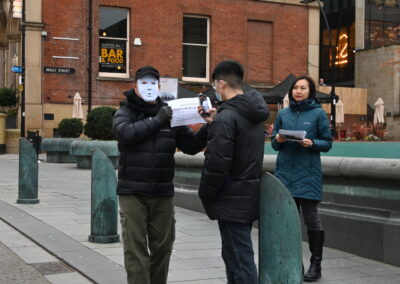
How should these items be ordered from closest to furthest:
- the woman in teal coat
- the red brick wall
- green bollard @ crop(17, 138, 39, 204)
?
the woman in teal coat < green bollard @ crop(17, 138, 39, 204) < the red brick wall

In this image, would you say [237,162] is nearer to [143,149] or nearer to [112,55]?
[143,149]

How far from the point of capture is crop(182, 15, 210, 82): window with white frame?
3055cm

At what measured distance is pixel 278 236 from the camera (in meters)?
3.88

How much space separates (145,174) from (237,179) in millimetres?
780

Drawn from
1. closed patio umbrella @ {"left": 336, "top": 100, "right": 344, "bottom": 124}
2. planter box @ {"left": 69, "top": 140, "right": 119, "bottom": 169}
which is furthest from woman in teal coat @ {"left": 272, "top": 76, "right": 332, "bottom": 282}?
closed patio umbrella @ {"left": 336, "top": 100, "right": 344, "bottom": 124}

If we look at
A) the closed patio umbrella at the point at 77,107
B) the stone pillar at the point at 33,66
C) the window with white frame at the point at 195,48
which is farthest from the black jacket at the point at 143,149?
the window with white frame at the point at 195,48

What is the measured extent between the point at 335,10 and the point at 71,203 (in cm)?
4208

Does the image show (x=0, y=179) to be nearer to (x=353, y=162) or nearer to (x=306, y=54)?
(x=353, y=162)

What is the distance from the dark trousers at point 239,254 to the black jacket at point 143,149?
0.66 metres

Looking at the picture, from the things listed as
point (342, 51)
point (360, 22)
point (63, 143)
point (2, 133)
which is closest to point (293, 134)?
point (63, 143)

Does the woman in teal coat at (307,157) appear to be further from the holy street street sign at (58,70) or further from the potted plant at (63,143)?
the holy street street sign at (58,70)

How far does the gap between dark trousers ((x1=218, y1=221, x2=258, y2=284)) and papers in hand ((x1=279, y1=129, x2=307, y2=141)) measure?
4.68ft

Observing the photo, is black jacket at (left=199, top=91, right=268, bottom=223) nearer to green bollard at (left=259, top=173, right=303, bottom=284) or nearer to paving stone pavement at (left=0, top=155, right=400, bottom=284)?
green bollard at (left=259, top=173, right=303, bottom=284)

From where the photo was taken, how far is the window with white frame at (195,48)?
3055cm
